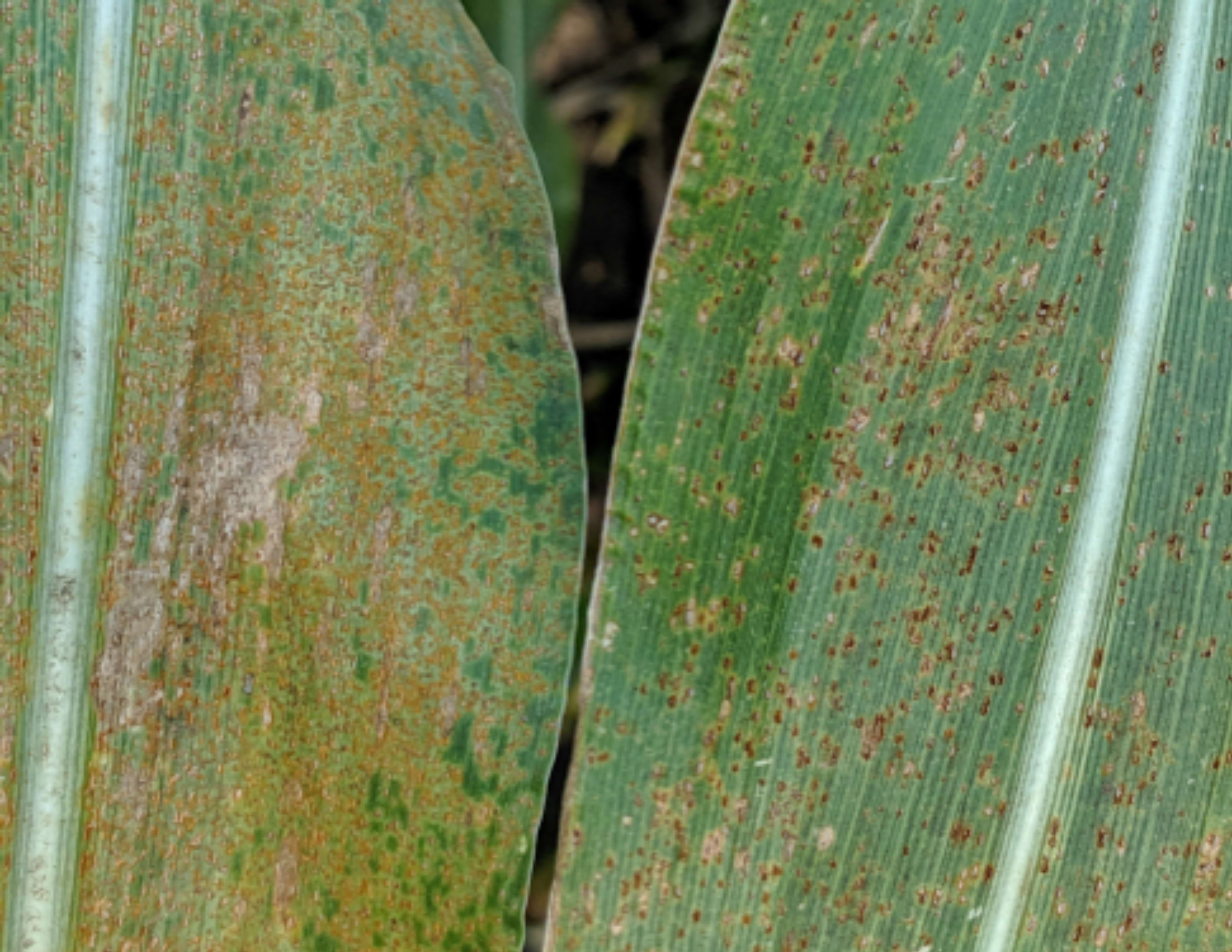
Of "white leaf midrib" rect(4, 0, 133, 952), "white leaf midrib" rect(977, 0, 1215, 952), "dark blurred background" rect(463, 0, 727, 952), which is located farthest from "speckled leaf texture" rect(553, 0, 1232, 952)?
"white leaf midrib" rect(4, 0, 133, 952)

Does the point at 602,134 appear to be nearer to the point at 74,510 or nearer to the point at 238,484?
the point at 238,484

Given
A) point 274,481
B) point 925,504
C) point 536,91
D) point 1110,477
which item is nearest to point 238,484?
point 274,481

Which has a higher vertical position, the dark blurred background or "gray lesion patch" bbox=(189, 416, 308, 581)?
the dark blurred background

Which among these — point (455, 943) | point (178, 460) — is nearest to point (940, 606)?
point (455, 943)

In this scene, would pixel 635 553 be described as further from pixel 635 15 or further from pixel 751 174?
pixel 635 15

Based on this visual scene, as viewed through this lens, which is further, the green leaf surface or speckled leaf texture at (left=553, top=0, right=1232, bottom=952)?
the green leaf surface

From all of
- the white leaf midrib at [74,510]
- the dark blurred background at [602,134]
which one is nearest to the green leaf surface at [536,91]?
the dark blurred background at [602,134]

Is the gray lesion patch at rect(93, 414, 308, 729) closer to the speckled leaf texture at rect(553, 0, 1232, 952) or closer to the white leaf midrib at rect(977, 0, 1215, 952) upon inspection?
the speckled leaf texture at rect(553, 0, 1232, 952)
